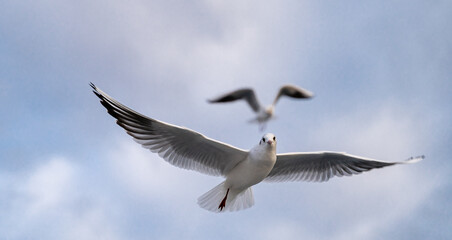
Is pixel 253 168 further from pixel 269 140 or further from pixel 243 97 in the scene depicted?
pixel 243 97

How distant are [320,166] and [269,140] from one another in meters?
1.41

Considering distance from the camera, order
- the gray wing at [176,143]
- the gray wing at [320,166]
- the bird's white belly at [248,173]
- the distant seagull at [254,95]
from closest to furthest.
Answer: the distant seagull at [254,95] → the gray wing at [176,143] → the bird's white belly at [248,173] → the gray wing at [320,166]

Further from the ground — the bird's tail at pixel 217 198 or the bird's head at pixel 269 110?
the bird's tail at pixel 217 198

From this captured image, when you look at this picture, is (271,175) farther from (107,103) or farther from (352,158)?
(107,103)

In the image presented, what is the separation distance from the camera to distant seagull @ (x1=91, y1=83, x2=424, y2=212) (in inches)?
259

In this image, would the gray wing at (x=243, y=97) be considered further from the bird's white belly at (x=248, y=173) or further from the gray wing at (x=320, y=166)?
the gray wing at (x=320, y=166)

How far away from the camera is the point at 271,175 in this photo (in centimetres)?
771

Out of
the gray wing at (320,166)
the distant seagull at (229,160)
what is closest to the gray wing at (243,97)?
the distant seagull at (229,160)

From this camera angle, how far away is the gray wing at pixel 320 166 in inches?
291

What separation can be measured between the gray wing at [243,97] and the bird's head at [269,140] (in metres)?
1.08

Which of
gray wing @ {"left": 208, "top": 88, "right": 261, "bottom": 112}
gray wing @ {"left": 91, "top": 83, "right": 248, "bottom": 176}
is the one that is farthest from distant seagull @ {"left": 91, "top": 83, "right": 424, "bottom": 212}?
gray wing @ {"left": 208, "top": 88, "right": 261, "bottom": 112}

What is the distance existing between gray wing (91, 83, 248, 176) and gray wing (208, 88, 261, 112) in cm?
94

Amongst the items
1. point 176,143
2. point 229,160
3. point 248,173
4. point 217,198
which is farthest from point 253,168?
point 176,143

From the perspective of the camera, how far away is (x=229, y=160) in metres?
7.10
